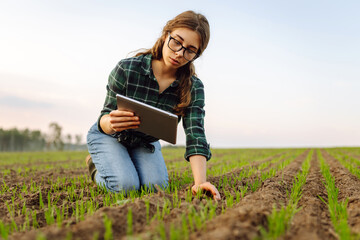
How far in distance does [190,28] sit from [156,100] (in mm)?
874

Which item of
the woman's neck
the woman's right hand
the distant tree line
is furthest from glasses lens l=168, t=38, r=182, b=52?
the distant tree line

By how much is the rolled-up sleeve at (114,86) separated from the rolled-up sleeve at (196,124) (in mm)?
752

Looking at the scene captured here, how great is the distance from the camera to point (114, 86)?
2955 mm

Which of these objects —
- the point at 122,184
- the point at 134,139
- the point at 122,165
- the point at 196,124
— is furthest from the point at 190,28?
the point at 122,184

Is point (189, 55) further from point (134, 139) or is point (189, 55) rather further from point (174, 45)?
point (134, 139)

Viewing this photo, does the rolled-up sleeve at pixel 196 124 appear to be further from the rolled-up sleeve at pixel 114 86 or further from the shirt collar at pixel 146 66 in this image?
the rolled-up sleeve at pixel 114 86

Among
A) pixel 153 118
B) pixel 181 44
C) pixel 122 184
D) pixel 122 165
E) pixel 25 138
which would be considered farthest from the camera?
pixel 25 138

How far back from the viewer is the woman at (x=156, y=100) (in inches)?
102

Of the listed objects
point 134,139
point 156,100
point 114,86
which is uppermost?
point 114,86

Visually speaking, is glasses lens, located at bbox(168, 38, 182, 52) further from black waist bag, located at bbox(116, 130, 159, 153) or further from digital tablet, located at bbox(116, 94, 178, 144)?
black waist bag, located at bbox(116, 130, 159, 153)

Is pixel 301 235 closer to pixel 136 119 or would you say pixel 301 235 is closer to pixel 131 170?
pixel 136 119

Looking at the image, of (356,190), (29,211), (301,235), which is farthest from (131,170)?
(356,190)

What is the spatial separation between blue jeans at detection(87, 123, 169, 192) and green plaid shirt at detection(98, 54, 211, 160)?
0.31 meters

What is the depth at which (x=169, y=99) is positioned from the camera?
309 centimetres
